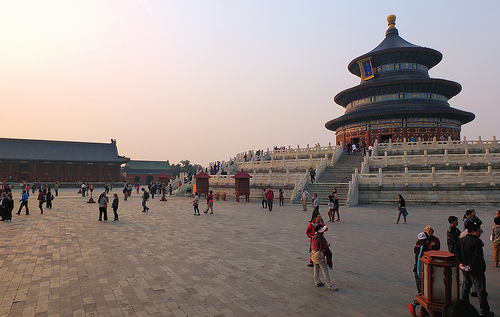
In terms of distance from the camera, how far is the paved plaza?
5023 mm

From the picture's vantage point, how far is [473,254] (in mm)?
4637

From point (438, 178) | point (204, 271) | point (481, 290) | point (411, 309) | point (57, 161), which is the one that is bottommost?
point (204, 271)

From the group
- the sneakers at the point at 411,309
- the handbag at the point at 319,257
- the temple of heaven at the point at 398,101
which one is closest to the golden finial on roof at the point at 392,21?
the temple of heaven at the point at 398,101

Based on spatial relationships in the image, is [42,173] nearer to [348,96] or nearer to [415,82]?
[348,96]

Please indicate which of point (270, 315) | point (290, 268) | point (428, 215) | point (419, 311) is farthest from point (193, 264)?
point (428, 215)

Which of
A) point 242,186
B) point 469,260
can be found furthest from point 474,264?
point 242,186

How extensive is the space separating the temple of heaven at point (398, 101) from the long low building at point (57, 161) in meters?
42.6

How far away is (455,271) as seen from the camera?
429 centimetres

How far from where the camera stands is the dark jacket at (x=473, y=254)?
460cm

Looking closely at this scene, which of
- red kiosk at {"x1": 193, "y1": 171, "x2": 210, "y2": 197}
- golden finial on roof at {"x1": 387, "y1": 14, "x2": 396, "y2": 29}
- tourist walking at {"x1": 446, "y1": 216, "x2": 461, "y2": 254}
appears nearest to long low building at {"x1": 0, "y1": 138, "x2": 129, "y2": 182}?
red kiosk at {"x1": 193, "y1": 171, "x2": 210, "y2": 197}

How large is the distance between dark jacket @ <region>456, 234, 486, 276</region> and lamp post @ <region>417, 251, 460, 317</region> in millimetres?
571

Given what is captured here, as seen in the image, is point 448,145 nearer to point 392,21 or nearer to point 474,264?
point 474,264

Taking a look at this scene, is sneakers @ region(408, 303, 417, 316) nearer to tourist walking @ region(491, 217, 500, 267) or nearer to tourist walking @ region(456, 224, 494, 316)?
tourist walking @ region(456, 224, 494, 316)

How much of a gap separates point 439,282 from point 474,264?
32.6 inches
